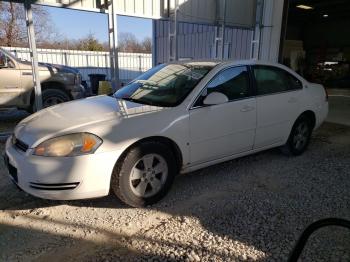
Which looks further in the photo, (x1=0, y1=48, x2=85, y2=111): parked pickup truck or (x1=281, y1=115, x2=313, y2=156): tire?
(x1=0, y1=48, x2=85, y2=111): parked pickup truck

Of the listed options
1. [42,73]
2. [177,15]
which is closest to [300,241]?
[42,73]

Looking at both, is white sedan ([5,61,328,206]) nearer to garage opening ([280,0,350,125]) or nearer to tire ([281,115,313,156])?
tire ([281,115,313,156])

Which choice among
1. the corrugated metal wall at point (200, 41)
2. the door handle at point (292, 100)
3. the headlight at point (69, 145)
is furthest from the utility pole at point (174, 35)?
the headlight at point (69, 145)

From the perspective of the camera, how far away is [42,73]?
7039mm

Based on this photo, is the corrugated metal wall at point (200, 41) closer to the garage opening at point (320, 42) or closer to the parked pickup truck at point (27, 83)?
the garage opening at point (320, 42)

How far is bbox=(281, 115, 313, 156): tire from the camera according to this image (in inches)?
191

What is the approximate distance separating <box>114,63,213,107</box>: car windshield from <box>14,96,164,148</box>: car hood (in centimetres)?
18

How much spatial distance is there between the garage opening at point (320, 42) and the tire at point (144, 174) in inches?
681

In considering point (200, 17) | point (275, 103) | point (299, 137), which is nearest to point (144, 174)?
point (275, 103)

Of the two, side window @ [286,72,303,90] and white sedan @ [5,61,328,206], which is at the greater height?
side window @ [286,72,303,90]

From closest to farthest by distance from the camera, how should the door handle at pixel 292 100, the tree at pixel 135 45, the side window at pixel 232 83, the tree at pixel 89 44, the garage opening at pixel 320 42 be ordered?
the side window at pixel 232 83
the door handle at pixel 292 100
the garage opening at pixel 320 42
the tree at pixel 89 44
the tree at pixel 135 45

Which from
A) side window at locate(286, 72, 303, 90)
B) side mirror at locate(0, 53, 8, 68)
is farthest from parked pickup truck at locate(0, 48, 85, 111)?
side window at locate(286, 72, 303, 90)

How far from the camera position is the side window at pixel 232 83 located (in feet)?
12.6

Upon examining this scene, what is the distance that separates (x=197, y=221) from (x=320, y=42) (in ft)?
83.4
